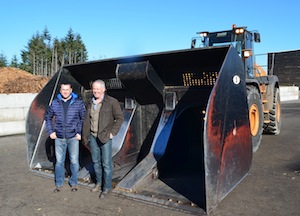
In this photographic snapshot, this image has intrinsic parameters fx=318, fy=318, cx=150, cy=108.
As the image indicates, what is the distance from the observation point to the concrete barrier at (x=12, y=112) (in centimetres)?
913

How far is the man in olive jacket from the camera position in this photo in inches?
160

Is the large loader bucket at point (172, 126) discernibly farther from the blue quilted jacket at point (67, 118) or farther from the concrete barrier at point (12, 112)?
the concrete barrier at point (12, 112)

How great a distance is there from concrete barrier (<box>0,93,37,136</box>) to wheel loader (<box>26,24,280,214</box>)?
4154mm

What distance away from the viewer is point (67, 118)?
14.2 feet

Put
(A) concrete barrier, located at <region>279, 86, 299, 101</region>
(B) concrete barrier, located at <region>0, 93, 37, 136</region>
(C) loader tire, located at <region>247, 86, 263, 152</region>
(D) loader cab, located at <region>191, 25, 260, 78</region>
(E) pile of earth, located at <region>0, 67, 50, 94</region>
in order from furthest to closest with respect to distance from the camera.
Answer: (A) concrete barrier, located at <region>279, 86, 299, 101</region>
(E) pile of earth, located at <region>0, 67, 50, 94</region>
(B) concrete barrier, located at <region>0, 93, 37, 136</region>
(D) loader cab, located at <region>191, 25, 260, 78</region>
(C) loader tire, located at <region>247, 86, 263, 152</region>

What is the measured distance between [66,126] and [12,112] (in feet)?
19.0

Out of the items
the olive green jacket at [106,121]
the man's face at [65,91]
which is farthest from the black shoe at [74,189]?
the man's face at [65,91]

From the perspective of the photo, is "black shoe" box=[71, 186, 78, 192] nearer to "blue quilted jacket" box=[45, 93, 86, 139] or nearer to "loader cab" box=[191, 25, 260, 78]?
"blue quilted jacket" box=[45, 93, 86, 139]

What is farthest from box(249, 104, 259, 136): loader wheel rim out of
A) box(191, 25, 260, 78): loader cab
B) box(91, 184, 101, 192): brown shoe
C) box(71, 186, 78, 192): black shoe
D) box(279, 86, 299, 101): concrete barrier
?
box(279, 86, 299, 101): concrete barrier

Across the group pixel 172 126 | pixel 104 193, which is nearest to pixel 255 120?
pixel 172 126

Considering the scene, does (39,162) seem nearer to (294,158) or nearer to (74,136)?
(74,136)

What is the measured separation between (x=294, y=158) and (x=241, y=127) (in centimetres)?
230

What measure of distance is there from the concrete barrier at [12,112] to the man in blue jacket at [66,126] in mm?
5366

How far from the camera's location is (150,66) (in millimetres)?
4848
